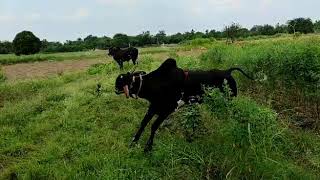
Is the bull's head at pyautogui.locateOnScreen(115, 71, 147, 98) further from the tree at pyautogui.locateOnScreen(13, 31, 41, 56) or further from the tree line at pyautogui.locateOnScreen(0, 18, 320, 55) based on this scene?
the tree at pyautogui.locateOnScreen(13, 31, 41, 56)

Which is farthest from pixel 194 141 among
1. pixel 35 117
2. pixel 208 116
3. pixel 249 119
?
pixel 35 117

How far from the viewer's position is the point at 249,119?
6.44 metres

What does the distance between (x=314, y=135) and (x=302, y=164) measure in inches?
51.5

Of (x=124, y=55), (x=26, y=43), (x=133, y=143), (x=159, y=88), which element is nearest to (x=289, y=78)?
(x=159, y=88)

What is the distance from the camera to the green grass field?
20.9 feet

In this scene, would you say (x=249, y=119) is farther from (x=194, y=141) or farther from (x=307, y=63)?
(x=307, y=63)

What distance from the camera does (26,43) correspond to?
38312mm

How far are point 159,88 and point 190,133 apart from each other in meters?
0.80

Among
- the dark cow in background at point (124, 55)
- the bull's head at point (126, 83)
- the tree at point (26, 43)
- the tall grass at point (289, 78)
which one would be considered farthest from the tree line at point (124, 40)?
the bull's head at point (126, 83)

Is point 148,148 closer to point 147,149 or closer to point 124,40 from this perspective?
point 147,149

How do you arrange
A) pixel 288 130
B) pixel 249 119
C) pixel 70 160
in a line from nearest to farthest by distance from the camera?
pixel 249 119
pixel 70 160
pixel 288 130

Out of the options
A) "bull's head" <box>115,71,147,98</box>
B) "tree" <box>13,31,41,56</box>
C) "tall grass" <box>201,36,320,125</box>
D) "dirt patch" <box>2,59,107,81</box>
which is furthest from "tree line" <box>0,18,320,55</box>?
"bull's head" <box>115,71,147,98</box>

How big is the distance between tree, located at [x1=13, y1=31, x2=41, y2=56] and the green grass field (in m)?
27.8

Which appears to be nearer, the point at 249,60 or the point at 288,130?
the point at 288,130
